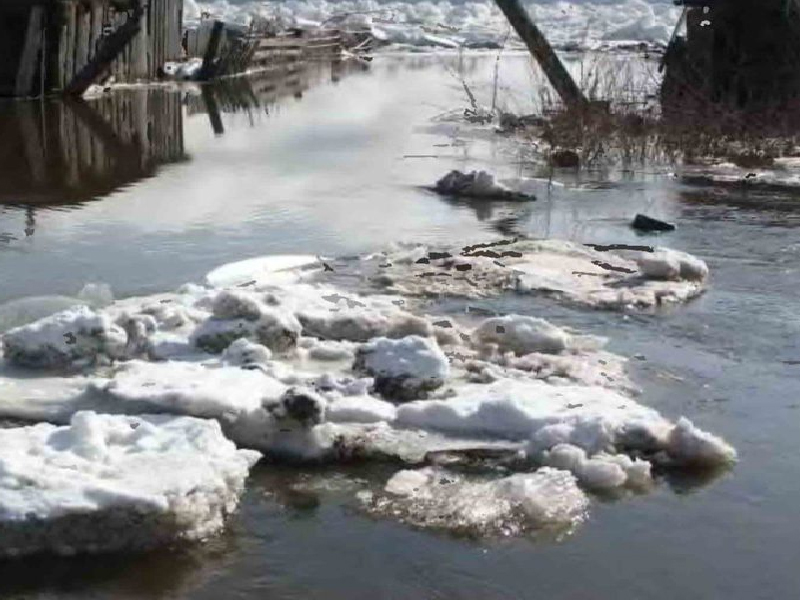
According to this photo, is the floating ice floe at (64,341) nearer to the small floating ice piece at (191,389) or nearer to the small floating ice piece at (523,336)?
the small floating ice piece at (191,389)

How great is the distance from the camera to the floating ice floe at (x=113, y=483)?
4352 millimetres

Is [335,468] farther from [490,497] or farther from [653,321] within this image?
[653,321]

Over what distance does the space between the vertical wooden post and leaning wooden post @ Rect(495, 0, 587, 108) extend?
7540mm

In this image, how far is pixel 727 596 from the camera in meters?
4.36

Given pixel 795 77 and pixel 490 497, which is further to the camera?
pixel 795 77

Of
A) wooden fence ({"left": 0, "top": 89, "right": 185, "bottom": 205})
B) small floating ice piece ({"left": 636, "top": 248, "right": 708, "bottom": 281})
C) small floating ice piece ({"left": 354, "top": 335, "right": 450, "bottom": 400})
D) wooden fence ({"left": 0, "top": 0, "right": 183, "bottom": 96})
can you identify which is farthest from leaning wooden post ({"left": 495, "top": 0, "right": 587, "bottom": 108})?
small floating ice piece ({"left": 354, "top": 335, "right": 450, "bottom": 400})

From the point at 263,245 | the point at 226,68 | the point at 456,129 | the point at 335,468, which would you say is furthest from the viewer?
the point at 226,68

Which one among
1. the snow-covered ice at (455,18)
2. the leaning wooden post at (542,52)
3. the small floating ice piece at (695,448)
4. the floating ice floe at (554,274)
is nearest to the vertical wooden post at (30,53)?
the leaning wooden post at (542,52)

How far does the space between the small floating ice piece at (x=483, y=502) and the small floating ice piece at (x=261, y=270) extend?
3526 mm

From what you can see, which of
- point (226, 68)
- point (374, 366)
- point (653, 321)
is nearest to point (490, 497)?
point (374, 366)

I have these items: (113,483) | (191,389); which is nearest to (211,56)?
(191,389)

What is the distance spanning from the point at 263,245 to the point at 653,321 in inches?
133

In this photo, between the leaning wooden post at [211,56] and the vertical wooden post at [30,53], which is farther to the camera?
the leaning wooden post at [211,56]

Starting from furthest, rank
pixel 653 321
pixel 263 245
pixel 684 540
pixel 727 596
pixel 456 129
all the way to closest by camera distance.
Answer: pixel 456 129 → pixel 263 245 → pixel 653 321 → pixel 684 540 → pixel 727 596
